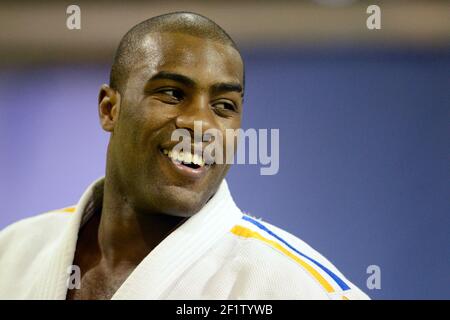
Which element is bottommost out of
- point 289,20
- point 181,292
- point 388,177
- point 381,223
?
point 181,292

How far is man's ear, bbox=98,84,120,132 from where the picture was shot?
1.42m

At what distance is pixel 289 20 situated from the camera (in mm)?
1621

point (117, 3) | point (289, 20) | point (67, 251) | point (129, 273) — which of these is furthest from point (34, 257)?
point (289, 20)

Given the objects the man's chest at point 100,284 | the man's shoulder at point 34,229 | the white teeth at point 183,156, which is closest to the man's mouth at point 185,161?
the white teeth at point 183,156

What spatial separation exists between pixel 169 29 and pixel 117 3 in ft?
1.23

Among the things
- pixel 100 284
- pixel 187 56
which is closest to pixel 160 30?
pixel 187 56

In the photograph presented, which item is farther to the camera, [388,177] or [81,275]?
[388,177]

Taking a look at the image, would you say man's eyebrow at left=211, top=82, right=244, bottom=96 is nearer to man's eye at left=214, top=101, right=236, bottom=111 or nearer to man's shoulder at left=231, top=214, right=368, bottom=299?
man's eye at left=214, top=101, right=236, bottom=111

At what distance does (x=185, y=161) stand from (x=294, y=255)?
0.31 meters

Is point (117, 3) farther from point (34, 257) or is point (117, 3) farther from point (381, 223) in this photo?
point (381, 223)

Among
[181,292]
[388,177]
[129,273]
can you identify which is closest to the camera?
[181,292]

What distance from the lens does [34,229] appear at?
5.15 feet

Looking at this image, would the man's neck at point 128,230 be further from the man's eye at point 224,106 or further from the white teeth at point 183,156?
the man's eye at point 224,106

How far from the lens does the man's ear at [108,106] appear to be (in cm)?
142
